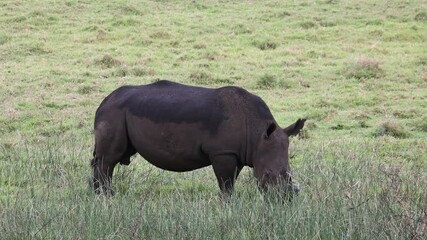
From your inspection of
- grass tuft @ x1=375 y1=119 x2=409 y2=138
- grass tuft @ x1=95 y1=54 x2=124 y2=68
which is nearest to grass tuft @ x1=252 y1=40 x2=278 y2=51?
grass tuft @ x1=95 y1=54 x2=124 y2=68

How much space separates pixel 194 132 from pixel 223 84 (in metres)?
9.33

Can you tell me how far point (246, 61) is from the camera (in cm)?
1911

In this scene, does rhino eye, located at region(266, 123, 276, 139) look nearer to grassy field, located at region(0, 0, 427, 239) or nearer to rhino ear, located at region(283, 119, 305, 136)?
rhino ear, located at region(283, 119, 305, 136)

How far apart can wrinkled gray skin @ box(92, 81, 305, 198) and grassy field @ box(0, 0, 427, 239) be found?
33cm

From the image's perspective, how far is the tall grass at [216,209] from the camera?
19.7 feet

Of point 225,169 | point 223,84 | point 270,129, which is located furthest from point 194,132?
point 223,84

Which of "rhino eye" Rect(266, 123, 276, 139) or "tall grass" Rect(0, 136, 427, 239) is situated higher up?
"rhino eye" Rect(266, 123, 276, 139)

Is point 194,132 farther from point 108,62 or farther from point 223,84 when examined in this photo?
point 108,62

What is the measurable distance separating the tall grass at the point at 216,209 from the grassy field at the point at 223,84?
0.02m

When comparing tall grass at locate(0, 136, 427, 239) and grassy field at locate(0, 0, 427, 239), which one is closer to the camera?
tall grass at locate(0, 136, 427, 239)

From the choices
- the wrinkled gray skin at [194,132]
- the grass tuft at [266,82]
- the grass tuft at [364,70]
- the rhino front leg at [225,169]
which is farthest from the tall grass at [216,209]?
the grass tuft at [364,70]

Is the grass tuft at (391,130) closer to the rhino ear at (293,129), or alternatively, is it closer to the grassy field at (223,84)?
the grassy field at (223,84)

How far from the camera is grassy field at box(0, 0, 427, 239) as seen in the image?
6.26 metres

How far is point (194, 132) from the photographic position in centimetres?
769
